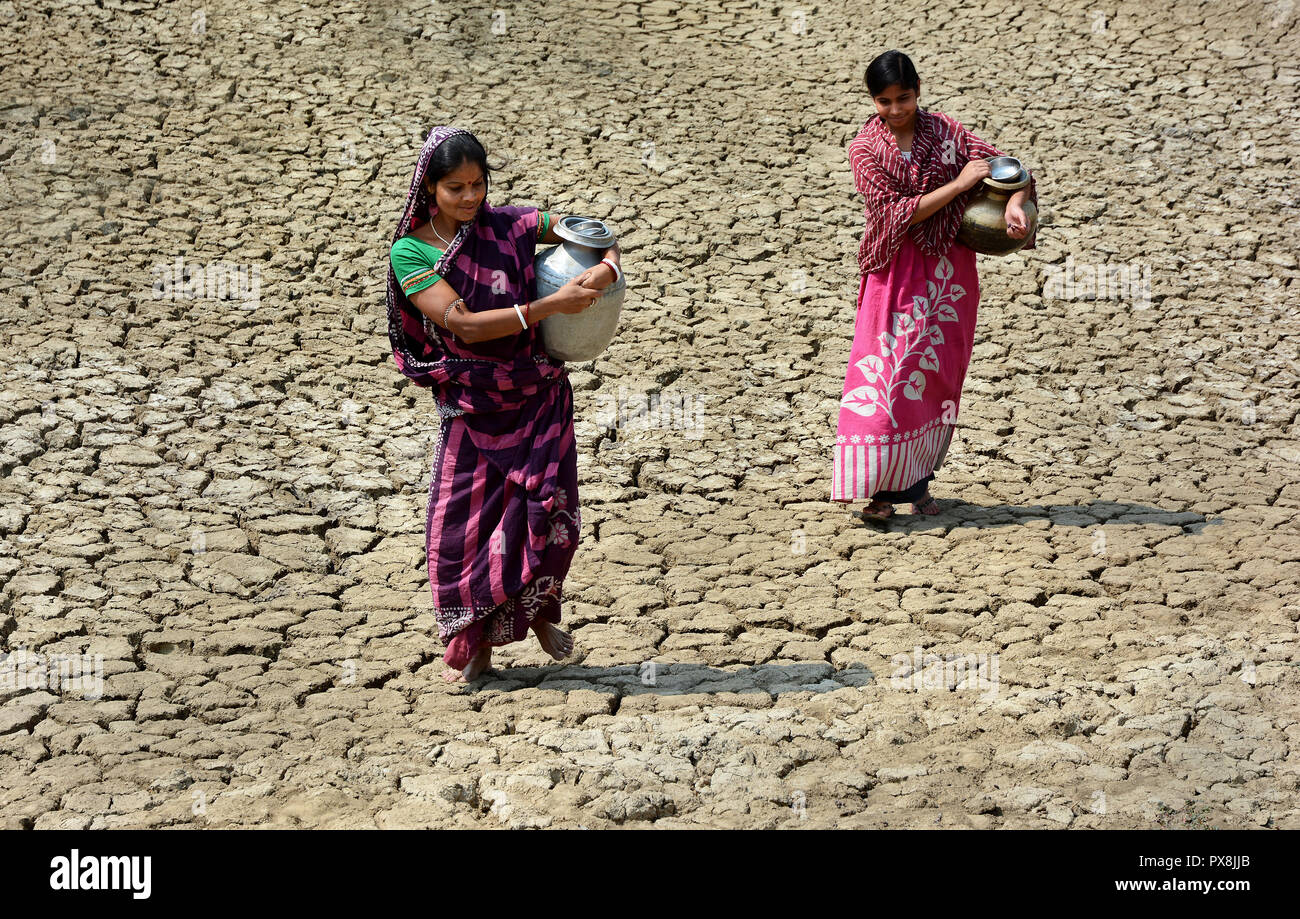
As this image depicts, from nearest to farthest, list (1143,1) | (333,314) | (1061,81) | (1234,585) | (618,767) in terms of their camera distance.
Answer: (618,767), (1234,585), (333,314), (1061,81), (1143,1)

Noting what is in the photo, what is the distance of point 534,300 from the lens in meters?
3.75

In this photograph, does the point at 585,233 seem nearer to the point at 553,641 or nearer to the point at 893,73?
the point at 553,641

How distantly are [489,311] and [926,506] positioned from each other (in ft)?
7.52

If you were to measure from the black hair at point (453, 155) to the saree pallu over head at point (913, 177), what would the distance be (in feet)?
5.75

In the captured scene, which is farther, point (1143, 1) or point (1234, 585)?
point (1143, 1)

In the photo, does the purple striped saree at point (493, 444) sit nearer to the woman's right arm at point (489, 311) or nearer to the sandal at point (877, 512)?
the woman's right arm at point (489, 311)

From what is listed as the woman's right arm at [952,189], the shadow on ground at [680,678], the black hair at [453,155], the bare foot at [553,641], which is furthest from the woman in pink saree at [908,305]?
the black hair at [453,155]

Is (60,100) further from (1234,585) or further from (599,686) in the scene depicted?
(1234,585)

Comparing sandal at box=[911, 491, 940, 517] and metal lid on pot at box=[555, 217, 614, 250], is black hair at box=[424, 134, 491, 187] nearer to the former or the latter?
metal lid on pot at box=[555, 217, 614, 250]

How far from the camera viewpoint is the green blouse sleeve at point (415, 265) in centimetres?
367

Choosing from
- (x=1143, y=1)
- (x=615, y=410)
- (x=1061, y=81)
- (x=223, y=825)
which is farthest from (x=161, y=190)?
(x=1143, y=1)

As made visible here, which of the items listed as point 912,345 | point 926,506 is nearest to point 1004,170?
point 912,345

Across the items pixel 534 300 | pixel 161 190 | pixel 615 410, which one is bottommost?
pixel 615 410

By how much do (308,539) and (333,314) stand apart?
79.6 inches
